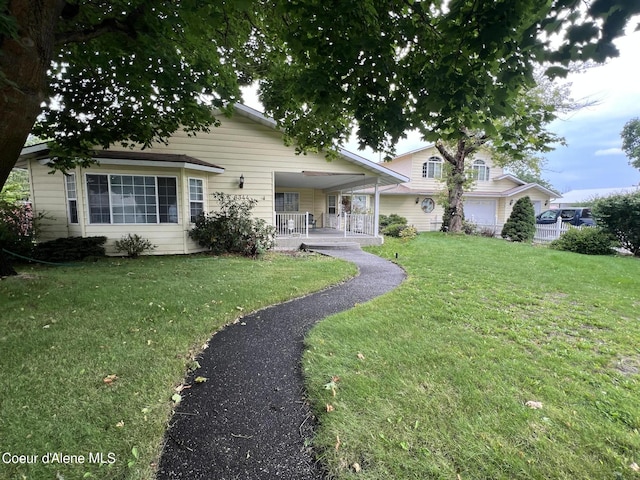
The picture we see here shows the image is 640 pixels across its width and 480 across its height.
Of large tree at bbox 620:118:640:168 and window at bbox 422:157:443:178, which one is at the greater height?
large tree at bbox 620:118:640:168

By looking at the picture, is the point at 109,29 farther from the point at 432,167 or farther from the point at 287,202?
the point at 432,167

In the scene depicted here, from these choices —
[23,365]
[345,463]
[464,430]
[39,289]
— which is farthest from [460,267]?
[39,289]

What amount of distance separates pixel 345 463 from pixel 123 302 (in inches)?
183

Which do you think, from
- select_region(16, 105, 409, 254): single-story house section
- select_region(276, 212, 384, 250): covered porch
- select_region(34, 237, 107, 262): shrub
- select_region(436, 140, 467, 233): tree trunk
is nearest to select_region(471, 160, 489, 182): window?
select_region(436, 140, 467, 233): tree trunk

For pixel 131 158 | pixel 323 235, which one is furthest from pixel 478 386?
pixel 323 235

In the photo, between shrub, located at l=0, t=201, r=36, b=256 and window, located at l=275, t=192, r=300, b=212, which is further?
window, located at l=275, t=192, r=300, b=212

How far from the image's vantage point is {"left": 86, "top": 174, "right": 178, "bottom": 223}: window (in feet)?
31.5

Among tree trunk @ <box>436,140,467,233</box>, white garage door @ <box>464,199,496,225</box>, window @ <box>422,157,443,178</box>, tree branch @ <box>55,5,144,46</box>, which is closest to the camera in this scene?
tree branch @ <box>55,5,144,46</box>

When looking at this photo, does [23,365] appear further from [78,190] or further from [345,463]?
[78,190]

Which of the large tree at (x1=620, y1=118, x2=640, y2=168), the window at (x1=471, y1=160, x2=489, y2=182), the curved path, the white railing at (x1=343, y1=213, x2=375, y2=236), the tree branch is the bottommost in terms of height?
the curved path

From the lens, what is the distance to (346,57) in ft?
10.7

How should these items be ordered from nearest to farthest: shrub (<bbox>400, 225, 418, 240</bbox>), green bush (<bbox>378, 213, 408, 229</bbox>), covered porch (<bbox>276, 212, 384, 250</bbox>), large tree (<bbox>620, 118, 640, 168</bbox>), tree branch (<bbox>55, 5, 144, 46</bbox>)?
tree branch (<bbox>55, 5, 144, 46</bbox>) < covered porch (<bbox>276, 212, 384, 250</bbox>) < shrub (<bbox>400, 225, 418, 240</bbox>) < green bush (<bbox>378, 213, 408, 229</bbox>) < large tree (<bbox>620, 118, 640, 168</bbox>)

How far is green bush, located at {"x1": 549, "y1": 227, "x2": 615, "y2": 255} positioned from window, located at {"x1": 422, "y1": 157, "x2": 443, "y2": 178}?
11802 millimetres

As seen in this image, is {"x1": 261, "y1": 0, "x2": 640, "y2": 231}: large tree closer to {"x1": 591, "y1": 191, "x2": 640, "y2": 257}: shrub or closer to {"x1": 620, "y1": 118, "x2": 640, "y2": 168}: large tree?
{"x1": 591, "y1": 191, "x2": 640, "y2": 257}: shrub
